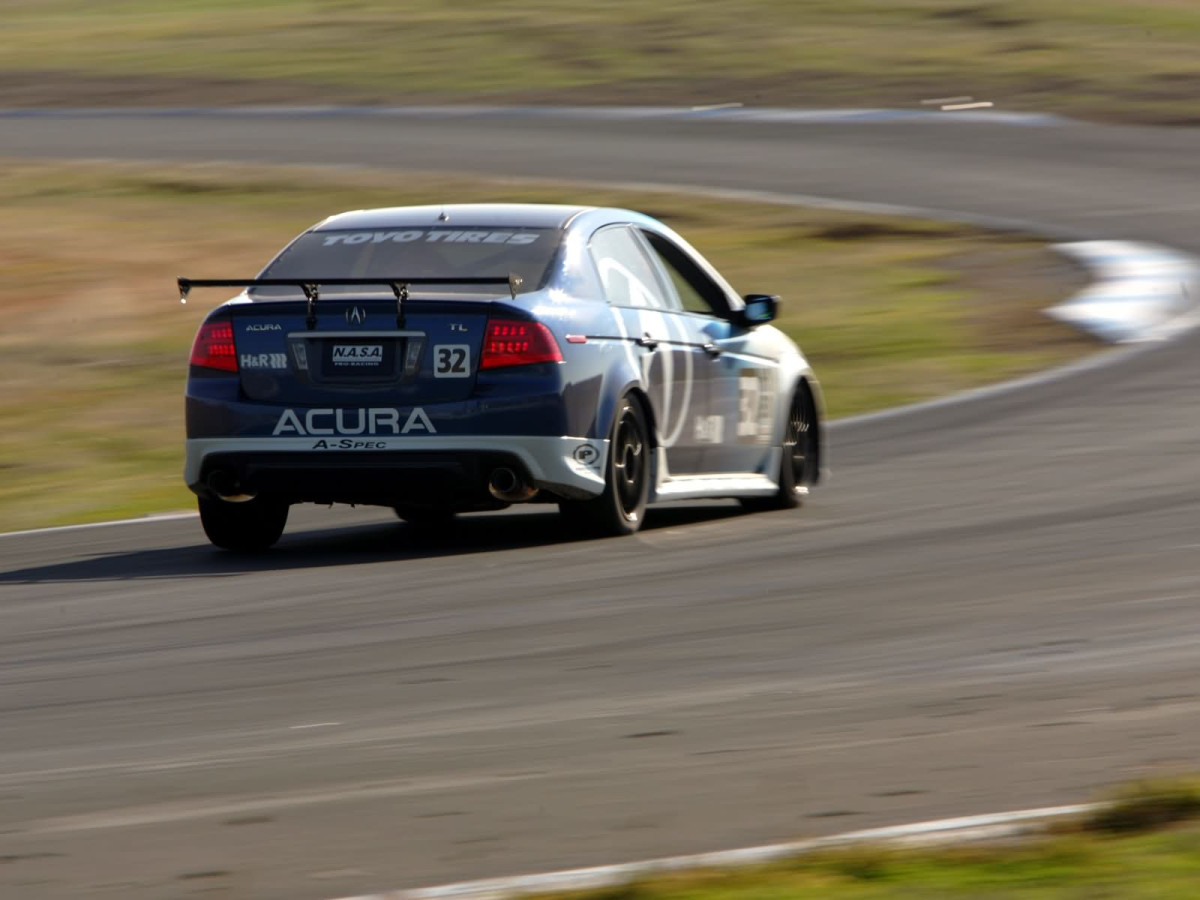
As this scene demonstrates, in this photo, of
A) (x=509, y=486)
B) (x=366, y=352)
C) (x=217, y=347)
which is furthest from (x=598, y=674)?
(x=217, y=347)

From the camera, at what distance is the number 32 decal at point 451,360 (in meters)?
8.82

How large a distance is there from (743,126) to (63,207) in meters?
10.1

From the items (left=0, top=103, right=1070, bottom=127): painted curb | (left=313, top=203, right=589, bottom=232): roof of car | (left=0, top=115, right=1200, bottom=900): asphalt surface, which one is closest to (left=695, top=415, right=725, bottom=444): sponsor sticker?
(left=0, top=115, right=1200, bottom=900): asphalt surface

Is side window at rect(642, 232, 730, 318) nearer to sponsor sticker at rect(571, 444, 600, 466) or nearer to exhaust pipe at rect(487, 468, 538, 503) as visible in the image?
sponsor sticker at rect(571, 444, 600, 466)

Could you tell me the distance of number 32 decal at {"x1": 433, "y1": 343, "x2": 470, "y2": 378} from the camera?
8820 mm

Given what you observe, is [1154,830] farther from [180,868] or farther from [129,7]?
[129,7]

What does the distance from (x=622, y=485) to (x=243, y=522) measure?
4.94 ft

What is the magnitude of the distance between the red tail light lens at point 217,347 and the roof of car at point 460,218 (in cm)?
68

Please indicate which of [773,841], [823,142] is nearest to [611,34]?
[823,142]

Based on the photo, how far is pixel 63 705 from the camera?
6.46 metres

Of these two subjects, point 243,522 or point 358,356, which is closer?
point 358,356

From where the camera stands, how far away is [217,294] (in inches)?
728

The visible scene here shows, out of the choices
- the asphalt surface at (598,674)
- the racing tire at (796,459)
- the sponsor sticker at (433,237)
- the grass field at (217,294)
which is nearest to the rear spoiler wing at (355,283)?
the sponsor sticker at (433,237)

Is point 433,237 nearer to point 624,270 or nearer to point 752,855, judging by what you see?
→ point 624,270
